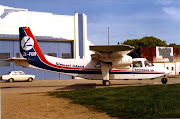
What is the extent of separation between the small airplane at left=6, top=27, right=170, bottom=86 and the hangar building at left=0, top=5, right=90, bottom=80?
1495 centimetres

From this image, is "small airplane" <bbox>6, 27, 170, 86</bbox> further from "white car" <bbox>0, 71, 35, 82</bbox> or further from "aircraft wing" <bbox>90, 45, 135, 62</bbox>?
"white car" <bbox>0, 71, 35, 82</bbox>

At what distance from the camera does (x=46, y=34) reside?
1390 inches

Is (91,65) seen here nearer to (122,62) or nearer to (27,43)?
(122,62)

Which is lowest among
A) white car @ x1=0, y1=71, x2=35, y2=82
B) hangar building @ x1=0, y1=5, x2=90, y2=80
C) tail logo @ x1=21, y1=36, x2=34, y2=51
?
white car @ x1=0, y1=71, x2=35, y2=82

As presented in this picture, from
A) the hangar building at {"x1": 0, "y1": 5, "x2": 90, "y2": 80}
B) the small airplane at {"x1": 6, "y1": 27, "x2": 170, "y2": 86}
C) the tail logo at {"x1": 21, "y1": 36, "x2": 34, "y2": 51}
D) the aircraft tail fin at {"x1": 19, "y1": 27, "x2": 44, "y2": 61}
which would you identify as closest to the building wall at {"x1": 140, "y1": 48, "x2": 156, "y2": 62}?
the hangar building at {"x1": 0, "y1": 5, "x2": 90, "y2": 80}

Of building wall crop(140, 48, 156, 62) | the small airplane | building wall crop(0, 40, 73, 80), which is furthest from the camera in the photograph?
building wall crop(140, 48, 156, 62)

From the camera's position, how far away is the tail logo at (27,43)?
18.8 metres

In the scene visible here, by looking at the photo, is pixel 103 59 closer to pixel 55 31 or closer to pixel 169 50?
pixel 55 31

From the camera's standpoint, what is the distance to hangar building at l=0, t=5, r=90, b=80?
32.4m

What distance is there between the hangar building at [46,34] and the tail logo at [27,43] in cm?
1473

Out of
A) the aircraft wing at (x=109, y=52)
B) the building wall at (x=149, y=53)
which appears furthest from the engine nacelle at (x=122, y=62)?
the building wall at (x=149, y=53)

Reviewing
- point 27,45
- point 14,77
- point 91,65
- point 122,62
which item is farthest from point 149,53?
point 27,45

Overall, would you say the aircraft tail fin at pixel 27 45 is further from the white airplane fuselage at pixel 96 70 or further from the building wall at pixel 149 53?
the building wall at pixel 149 53

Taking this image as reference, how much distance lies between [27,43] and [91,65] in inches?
242
